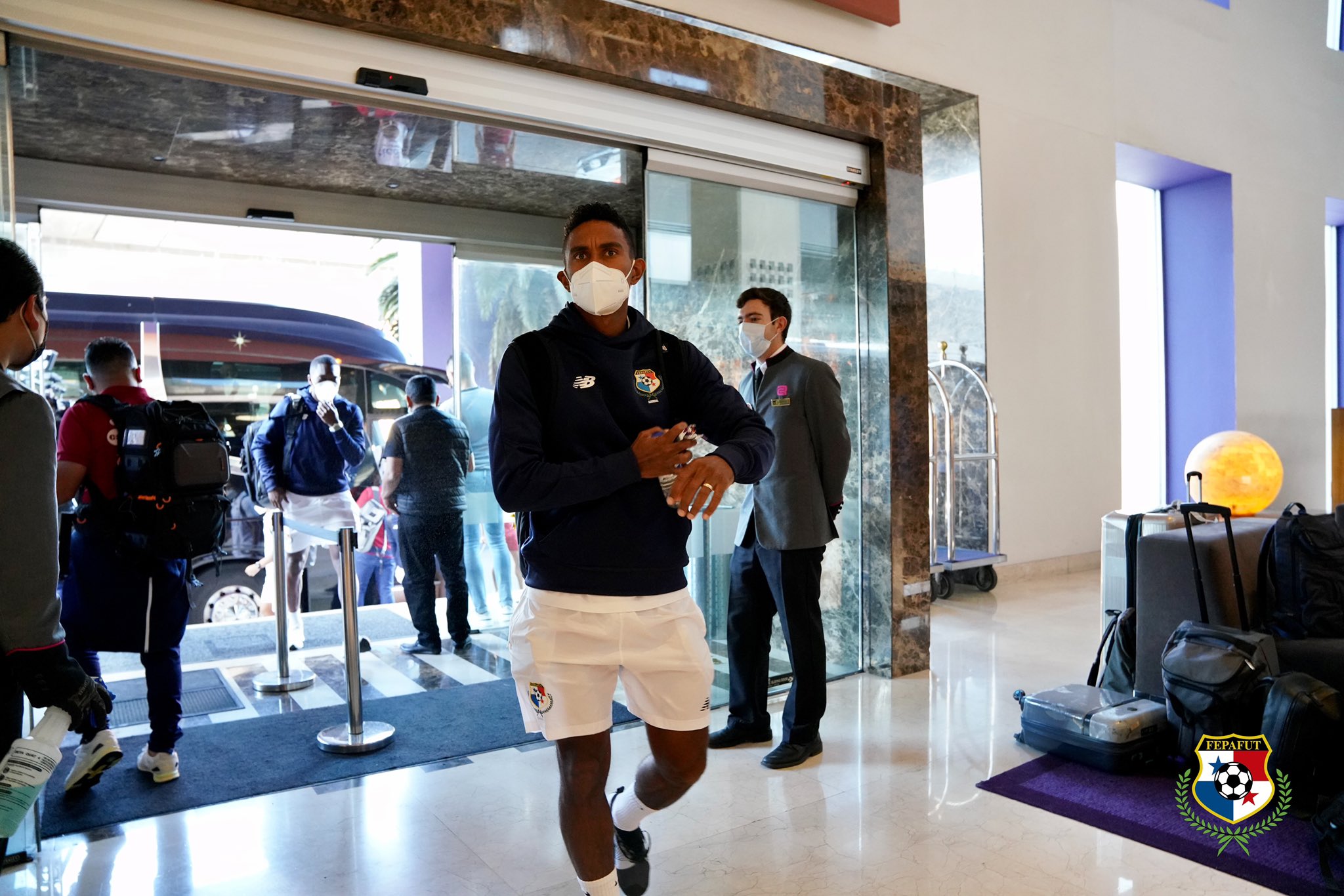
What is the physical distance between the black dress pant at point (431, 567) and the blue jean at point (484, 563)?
929 mm

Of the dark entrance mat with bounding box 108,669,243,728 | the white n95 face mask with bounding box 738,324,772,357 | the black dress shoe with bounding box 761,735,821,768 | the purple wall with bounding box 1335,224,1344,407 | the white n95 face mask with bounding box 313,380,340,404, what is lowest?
the dark entrance mat with bounding box 108,669,243,728

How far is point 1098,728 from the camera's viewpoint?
3145 millimetres

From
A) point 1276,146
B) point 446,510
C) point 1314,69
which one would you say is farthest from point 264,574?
point 1314,69

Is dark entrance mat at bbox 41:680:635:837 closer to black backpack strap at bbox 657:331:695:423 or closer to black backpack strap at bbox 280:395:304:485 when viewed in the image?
black backpack strap at bbox 280:395:304:485

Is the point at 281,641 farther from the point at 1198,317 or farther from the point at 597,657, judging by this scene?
the point at 1198,317

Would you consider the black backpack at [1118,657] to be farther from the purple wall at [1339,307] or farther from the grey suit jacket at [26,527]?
the purple wall at [1339,307]

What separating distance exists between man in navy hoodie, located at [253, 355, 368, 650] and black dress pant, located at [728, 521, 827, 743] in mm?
2488

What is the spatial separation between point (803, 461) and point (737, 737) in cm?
108

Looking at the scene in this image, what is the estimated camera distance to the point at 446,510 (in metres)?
5.58

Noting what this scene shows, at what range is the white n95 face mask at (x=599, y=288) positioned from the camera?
1958 millimetres

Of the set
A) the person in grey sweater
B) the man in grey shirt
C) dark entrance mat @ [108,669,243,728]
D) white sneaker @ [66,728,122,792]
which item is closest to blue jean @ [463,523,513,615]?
the man in grey shirt

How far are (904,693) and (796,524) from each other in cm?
132

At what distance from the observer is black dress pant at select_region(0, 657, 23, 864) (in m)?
1.40

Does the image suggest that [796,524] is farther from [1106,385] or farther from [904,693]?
[1106,385]
